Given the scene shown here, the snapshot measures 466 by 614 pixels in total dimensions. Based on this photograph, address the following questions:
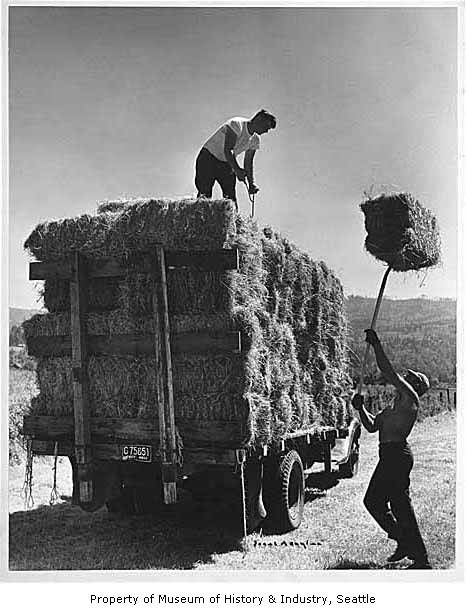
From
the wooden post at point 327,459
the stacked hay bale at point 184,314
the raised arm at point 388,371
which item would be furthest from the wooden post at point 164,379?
the wooden post at point 327,459

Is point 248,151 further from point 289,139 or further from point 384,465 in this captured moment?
point 384,465

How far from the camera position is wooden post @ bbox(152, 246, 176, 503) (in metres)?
6.08

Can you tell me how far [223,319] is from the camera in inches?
241

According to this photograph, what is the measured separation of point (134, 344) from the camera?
6344 millimetres

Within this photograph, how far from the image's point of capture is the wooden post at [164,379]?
20.0 feet

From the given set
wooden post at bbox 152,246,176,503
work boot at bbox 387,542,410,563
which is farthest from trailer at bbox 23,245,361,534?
work boot at bbox 387,542,410,563

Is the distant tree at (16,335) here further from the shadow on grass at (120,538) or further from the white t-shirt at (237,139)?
the white t-shirt at (237,139)

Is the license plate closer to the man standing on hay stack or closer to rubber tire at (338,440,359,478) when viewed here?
the man standing on hay stack

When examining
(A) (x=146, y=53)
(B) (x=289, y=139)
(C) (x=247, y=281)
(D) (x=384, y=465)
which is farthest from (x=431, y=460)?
(A) (x=146, y=53)

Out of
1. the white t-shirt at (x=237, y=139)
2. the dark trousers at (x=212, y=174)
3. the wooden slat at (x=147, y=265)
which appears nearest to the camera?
the wooden slat at (x=147, y=265)

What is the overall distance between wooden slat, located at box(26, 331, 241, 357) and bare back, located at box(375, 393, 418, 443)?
1.40 meters

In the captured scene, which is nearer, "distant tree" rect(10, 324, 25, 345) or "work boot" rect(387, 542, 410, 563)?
"work boot" rect(387, 542, 410, 563)

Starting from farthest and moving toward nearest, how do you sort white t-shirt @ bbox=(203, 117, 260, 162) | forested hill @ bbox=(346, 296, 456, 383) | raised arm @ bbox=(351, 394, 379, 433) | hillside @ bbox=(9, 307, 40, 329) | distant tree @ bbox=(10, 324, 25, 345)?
white t-shirt @ bbox=(203, 117, 260, 162) → forested hill @ bbox=(346, 296, 456, 383) → distant tree @ bbox=(10, 324, 25, 345) → hillside @ bbox=(9, 307, 40, 329) → raised arm @ bbox=(351, 394, 379, 433)

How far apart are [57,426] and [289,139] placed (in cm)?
344
